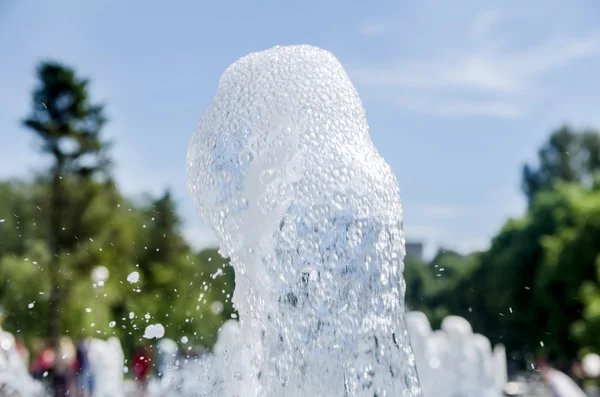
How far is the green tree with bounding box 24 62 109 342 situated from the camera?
30922mm

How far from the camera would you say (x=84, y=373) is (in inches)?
536

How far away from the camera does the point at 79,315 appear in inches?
1070

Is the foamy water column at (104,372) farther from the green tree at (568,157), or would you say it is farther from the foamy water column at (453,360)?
the green tree at (568,157)

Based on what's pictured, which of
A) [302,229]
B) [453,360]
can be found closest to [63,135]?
[453,360]

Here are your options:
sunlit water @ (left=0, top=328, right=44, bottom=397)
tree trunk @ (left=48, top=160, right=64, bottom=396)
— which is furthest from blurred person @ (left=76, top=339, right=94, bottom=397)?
tree trunk @ (left=48, top=160, right=64, bottom=396)

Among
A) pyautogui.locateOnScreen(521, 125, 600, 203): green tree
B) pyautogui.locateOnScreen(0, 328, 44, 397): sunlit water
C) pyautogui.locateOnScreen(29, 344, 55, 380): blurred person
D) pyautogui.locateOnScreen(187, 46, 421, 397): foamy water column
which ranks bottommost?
pyautogui.locateOnScreen(187, 46, 421, 397): foamy water column

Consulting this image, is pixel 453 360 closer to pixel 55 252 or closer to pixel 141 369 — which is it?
pixel 141 369

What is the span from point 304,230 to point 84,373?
1008cm

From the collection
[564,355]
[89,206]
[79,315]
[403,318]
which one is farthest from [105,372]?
[564,355]

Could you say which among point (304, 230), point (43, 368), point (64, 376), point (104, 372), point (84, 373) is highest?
point (43, 368)

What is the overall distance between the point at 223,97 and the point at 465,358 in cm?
1734

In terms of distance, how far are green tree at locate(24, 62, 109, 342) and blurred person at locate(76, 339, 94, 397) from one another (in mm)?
16019

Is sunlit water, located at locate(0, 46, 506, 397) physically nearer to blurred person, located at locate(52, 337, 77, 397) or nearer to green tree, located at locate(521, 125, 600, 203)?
blurred person, located at locate(52, 337, 77, 397)

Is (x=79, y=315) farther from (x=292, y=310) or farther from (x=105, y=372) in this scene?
(x=292, y=310)
